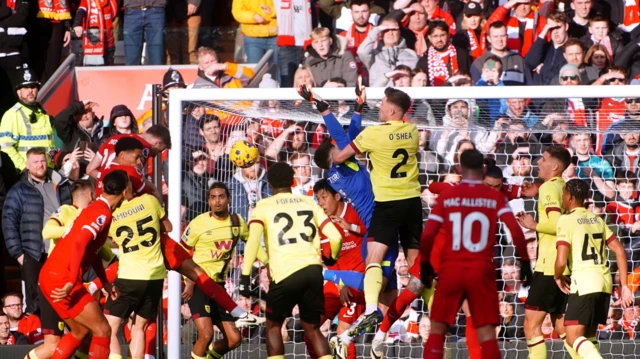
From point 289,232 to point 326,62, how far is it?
204 inches

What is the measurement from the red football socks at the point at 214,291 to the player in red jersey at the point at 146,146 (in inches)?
46.3

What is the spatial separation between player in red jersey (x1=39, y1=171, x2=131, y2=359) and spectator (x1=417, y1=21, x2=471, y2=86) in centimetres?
556

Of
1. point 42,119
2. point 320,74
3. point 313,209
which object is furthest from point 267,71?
point 313,209

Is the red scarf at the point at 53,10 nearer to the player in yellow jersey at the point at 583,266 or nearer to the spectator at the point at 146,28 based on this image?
the spectator at the point at 146,28

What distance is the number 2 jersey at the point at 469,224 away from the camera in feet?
26.4

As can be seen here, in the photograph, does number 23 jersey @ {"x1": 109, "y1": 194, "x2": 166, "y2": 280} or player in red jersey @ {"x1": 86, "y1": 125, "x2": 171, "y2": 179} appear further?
player in red jersey @ {"x1": 86, "y1": 125, "x2": 171, "y2": 179}

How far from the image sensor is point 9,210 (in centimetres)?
1193

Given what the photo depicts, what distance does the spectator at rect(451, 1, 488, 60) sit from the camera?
551 inches

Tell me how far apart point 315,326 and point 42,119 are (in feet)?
17.6

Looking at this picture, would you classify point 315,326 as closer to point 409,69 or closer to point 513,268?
point 513,268

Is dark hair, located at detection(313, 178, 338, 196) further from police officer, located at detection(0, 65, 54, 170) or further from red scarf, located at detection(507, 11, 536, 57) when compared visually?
red scarf, located at detection(507, 11, 536, 57)

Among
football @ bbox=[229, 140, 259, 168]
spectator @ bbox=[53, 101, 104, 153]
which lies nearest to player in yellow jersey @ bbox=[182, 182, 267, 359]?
football @ bbox=[229, 140, 259, 168]

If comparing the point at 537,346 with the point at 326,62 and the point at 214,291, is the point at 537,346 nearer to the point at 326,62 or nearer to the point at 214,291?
the point at 214,291

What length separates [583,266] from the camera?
9.45 m
